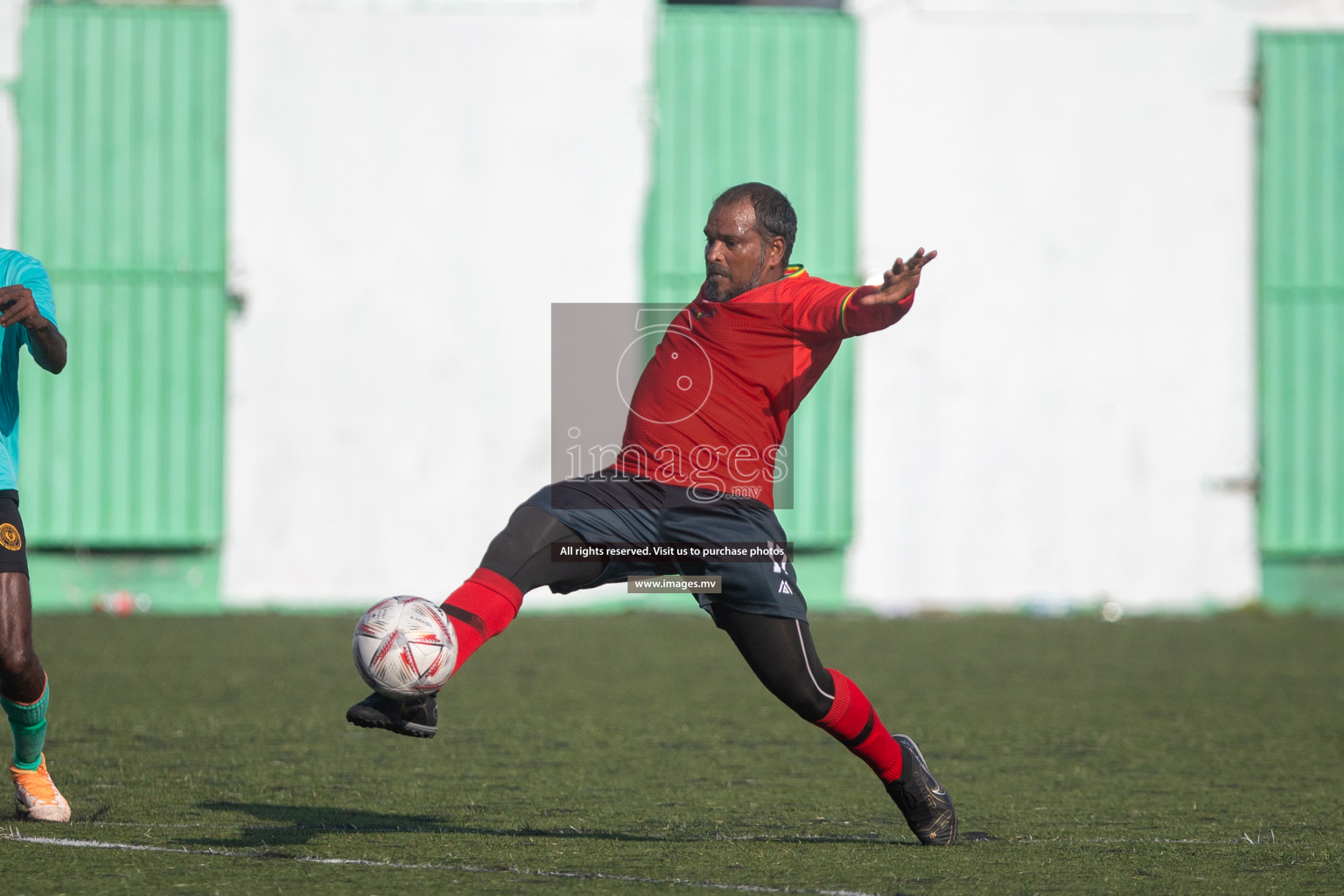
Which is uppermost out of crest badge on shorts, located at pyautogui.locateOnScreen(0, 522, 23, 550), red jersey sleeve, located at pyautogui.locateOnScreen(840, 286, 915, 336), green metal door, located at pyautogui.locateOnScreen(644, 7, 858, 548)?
green metal door, located at pyautogui.locateOnScreen(644, 7, 858, 548)

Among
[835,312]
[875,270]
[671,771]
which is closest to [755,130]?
[875,270]

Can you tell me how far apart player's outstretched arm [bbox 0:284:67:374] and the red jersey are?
1.78 metres

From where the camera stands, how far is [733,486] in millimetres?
4812

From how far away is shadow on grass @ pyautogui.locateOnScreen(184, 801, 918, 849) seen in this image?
4.87 m

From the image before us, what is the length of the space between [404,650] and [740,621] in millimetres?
1034

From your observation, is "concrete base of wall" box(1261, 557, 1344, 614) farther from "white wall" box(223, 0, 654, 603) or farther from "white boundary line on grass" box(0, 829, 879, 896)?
"white boundary line on grass" box(0, 829, 879, 896)

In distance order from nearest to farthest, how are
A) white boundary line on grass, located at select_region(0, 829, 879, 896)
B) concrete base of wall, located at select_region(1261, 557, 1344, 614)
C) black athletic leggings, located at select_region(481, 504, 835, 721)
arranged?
white boundary line on grass, located at select_region(0, 829, 879, 896) → black athletic leggings, located at select_region(481, 504, 835, 721) → concrete base of wall, located at select_region(1261, 557, 1344, 614)

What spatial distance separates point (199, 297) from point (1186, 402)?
7.47 metres

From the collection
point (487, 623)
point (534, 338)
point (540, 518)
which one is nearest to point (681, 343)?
point (540, 518)

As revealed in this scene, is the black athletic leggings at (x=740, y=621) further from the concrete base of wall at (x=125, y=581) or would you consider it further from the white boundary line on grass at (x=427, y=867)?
the concrete base of wall at (x=125, y=581)

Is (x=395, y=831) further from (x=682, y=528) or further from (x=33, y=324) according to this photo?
(x=33, y=324)

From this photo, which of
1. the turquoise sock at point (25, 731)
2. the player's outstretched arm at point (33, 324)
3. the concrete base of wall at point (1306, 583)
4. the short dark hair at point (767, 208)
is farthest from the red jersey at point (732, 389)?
the concrete base of wall at point (1306, 583)

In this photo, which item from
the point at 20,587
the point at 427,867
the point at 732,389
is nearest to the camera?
the point at 427,867

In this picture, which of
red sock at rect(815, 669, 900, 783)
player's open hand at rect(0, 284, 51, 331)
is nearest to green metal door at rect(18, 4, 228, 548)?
player's open hand at rect(0, 284, 51, 331)
